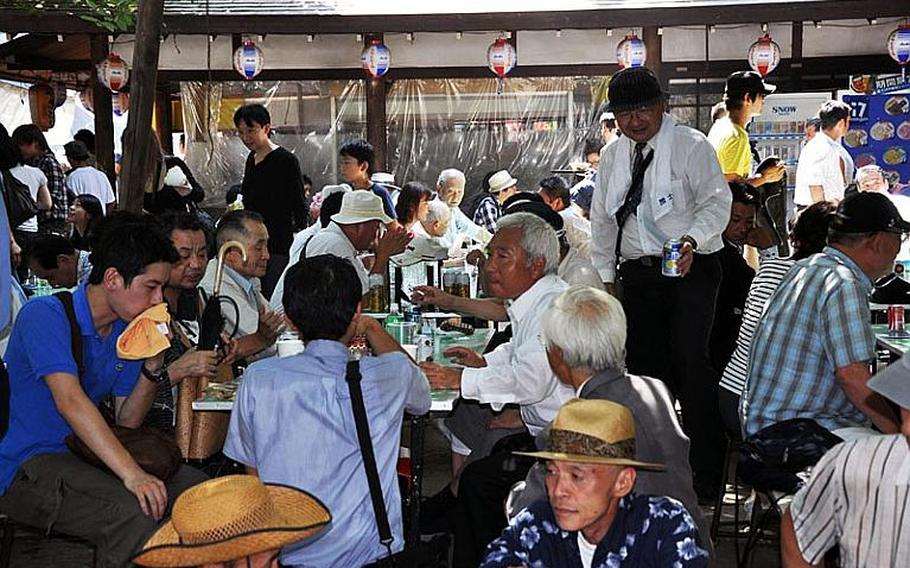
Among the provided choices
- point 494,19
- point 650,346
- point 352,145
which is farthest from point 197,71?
point 650,346

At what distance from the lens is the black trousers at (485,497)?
4281 mm

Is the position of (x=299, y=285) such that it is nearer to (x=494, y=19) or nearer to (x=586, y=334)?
(x=586, y=334)

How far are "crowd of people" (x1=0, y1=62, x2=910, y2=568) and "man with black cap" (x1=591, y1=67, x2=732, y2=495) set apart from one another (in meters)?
0.01

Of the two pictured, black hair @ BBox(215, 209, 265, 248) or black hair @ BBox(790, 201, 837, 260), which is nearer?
black hair @ BBox(790, 201, 837, 260)

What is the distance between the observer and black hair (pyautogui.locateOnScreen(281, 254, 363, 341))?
3500 mm

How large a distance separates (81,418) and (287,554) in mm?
828

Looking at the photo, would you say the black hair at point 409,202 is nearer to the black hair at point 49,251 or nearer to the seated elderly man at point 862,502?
the black hair at point 49,251

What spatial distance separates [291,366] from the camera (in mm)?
3477

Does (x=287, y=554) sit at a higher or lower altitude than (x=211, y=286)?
lower

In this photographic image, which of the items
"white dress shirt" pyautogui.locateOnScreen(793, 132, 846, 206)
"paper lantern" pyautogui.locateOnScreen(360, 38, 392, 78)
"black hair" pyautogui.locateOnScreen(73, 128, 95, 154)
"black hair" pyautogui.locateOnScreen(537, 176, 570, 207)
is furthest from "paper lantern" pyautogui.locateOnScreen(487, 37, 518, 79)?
"black hair" pyautogui.locateOnScreen(73, 128, 95, 154)

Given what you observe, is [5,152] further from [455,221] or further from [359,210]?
[455,221]

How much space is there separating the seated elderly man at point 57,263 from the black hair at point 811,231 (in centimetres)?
490

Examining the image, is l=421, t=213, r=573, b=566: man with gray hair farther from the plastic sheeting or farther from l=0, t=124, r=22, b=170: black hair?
the plastic sheeting

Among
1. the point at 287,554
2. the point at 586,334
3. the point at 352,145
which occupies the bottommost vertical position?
the point at 287,554
